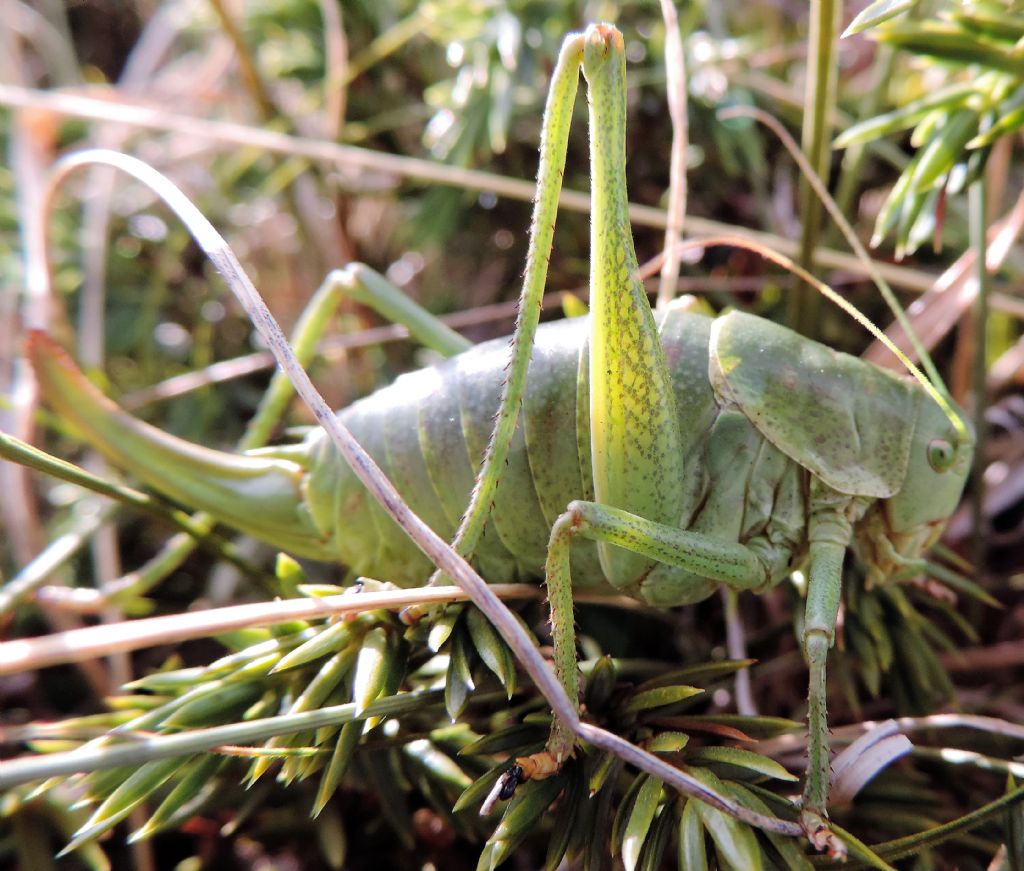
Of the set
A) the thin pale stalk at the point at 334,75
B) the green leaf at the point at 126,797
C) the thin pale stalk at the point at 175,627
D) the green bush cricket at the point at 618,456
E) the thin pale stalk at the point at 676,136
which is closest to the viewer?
the thin pale stalk at the point at 175,627

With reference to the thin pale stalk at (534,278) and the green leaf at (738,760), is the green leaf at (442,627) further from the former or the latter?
the green leaf at (738,760)

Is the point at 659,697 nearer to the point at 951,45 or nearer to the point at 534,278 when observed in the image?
the point at 534,278

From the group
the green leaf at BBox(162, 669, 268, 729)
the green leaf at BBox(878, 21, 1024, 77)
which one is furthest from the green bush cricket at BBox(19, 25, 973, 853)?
the green leaf at BBox(878, 21, 1024, 77)

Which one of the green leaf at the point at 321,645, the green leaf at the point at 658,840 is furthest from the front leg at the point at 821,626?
the green leaf at the point at 321,645

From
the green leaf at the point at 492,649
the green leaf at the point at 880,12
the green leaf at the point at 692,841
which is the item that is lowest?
the green leaf at the point at 692,841

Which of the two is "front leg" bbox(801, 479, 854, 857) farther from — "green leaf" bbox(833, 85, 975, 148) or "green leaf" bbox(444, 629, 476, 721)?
"green leaf" bbox(833, 85, 975, 148)

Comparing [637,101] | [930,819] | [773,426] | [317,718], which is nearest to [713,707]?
[930,819]
